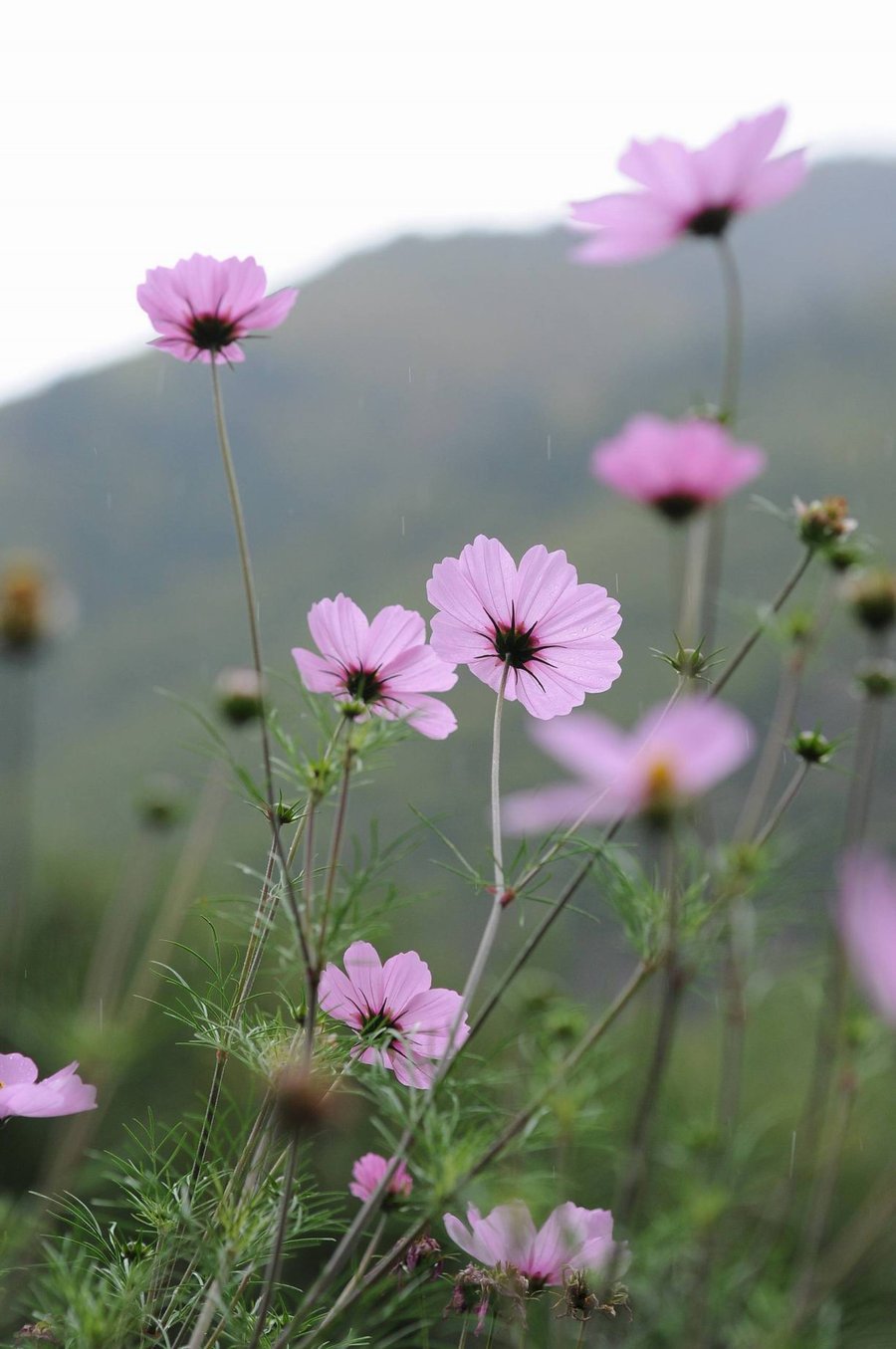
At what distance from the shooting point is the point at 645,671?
2016 inches

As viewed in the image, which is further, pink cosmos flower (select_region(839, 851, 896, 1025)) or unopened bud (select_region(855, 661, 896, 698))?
unopened bud (select_region(855, 661, 896, 698))

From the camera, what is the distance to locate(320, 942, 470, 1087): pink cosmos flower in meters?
0.68

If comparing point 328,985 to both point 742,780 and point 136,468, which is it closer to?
point 742,780

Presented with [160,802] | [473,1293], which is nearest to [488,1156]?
[473,1293]

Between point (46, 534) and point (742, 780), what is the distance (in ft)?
146

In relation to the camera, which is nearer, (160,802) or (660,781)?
(660,781)

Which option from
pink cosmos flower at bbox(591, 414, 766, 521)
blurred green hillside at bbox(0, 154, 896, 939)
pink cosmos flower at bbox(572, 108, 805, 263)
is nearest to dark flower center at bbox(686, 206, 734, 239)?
pink cosmos flower at bbox(572, 108, 805, 263)

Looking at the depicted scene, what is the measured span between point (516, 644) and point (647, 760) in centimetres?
38

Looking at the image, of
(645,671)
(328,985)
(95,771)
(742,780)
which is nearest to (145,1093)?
(328,985)

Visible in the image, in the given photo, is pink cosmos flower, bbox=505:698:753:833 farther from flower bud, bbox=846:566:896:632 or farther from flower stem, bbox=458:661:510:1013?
flower bud, bbox=846:566:896:632

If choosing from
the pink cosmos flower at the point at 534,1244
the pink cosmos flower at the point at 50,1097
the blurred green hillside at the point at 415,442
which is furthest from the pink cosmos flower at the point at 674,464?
the blurred green hillside at the point at 415,442

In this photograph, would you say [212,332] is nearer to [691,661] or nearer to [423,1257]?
[691,661]

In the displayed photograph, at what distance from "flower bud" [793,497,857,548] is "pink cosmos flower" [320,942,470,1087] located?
1.06 feet

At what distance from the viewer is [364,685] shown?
0.73 metres
